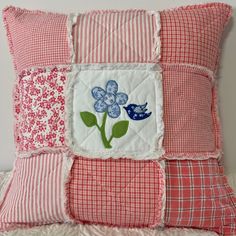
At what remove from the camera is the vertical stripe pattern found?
87cm

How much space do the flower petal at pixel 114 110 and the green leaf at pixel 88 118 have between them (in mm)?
37

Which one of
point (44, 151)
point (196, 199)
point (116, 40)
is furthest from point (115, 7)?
point (196, 199)

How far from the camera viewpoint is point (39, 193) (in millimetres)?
843

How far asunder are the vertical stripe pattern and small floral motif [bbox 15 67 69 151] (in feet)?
0.24

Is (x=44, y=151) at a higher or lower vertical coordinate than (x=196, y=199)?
higher

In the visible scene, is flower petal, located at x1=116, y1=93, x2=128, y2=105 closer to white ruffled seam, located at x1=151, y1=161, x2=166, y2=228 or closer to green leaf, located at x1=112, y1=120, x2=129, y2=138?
green leaf, located at x1=112, y1=120, x2=129, y2=138

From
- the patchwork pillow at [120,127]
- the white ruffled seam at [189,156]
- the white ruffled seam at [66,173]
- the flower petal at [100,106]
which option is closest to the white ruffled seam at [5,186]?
the patchwork pillow at [120,127]

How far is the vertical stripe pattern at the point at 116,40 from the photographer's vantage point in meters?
0.87

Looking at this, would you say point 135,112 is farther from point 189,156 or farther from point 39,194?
point 39,194

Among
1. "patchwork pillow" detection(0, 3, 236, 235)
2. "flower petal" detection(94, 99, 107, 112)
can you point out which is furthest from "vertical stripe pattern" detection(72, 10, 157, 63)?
"flower petal" detection(94, 99, 107, 112)

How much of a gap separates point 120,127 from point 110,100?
2.6 inches

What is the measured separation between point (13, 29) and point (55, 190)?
1.39 feet

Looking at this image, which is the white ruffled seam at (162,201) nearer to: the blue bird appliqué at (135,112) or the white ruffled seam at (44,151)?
the blue bird appliqué at (135,112)

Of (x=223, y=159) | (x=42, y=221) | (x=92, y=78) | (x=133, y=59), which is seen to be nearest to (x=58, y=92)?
(x=92, y=78)
